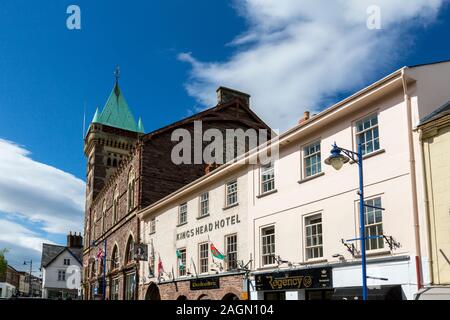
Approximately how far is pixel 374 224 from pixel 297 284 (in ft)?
14.7

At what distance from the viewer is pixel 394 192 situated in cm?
1571

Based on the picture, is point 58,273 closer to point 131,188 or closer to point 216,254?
point 131,188

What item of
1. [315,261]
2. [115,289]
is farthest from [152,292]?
[315,261]

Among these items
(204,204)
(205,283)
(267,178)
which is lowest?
(205,283)

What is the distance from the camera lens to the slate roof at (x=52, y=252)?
88500 mm

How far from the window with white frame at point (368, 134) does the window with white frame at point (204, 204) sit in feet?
37.4

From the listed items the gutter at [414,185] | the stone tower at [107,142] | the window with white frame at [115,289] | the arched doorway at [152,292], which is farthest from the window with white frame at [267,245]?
the stone tower at [107,142]

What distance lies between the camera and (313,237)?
1889cm

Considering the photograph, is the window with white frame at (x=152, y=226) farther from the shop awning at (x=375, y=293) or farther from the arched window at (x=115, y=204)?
the shop awning at (x=375, y=293)

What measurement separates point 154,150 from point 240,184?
15.0 m

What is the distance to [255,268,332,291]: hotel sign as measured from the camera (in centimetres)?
1783

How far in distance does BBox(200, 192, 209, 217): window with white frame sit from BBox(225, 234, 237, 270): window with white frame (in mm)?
2873
